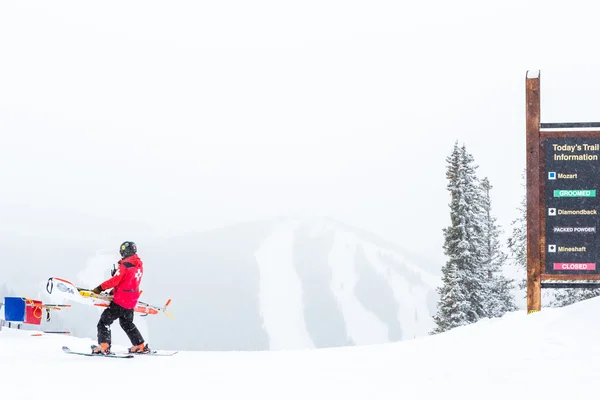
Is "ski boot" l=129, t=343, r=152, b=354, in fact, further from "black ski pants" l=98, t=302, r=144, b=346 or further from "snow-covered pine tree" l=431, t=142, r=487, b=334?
"snow-covered pine tree" l=431, t=142, r=487, b=334

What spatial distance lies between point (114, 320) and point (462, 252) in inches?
1034

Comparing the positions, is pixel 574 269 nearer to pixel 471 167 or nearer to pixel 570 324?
pixel 570 324

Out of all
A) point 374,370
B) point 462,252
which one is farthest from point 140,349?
point 462,252

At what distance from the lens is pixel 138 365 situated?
29.9ft

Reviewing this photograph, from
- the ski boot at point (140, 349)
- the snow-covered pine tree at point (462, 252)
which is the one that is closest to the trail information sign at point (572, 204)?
the ski boot at point (140, 349)

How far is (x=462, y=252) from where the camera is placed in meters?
33.1

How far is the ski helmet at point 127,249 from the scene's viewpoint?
10141 mm

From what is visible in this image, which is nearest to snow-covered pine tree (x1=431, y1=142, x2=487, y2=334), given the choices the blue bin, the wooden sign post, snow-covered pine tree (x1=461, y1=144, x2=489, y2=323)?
snow-covered pine tree (x1=461, y1=144, x2=489, y2=323)

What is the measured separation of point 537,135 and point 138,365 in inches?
340

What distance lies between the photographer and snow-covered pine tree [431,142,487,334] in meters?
32.9

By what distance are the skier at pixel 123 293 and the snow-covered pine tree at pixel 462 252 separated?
82.8 feet

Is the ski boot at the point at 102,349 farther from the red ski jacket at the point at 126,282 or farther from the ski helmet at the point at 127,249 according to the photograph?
the ski helmet at the point at 127,249

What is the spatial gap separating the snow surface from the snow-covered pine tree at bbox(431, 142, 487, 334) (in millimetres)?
22880

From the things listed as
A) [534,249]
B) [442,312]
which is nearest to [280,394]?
[534,249]
